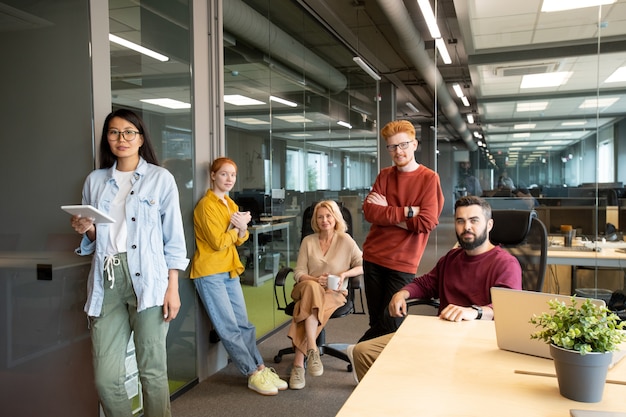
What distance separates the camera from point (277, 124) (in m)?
4.95

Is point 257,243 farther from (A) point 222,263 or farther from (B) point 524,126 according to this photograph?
(B) point 524,126

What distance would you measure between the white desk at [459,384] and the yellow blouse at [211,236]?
1779 mm

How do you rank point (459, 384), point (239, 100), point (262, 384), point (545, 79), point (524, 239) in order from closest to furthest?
point (459, 384), point (524, 239), point (262, 384), point (239, 100), point (545, 79)

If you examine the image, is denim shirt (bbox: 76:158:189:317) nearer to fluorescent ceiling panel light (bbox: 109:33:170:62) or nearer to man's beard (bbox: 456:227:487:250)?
fluorescent ceiling panel light (bbox: 109:33:170:62)

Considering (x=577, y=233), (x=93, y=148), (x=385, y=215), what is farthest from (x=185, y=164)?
(x=577, y=233)

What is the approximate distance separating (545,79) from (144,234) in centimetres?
393

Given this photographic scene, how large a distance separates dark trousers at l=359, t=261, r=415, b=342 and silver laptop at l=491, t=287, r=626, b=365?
3.92 ft

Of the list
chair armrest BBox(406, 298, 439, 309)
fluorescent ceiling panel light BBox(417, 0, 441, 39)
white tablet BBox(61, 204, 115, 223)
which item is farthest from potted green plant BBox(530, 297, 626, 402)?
fluorescent ceiling panel light BBox(417, 0, 441, 39)

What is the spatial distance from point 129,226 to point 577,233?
3.89 meters

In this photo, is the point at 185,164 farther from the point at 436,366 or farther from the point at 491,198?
the point at 491,198

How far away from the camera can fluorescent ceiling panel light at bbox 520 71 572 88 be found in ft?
14.9

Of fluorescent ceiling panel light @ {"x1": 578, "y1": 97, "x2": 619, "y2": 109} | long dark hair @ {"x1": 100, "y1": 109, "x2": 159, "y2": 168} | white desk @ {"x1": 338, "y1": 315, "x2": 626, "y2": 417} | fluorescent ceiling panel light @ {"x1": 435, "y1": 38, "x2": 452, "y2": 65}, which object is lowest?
white desk @ {"x1": 338, "y1": 315, "x2": 626, "y2": 417}

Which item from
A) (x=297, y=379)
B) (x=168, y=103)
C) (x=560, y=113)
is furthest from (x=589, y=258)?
(x=168, y=103)

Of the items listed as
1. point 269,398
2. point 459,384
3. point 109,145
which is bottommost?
point 269,398
